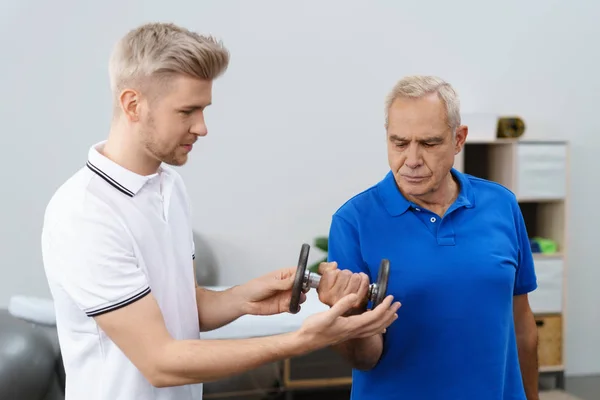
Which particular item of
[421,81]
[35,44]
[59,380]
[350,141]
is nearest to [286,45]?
[350,141]

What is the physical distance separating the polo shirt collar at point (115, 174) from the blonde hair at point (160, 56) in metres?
0.13

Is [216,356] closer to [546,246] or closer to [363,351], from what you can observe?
[363,351]

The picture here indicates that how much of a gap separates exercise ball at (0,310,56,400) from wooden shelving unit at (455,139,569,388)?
97.3 inches

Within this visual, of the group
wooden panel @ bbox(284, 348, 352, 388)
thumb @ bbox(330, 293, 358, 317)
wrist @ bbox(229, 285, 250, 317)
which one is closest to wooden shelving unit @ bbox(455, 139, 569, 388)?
wooden panel @ bbox(284, 348, 352, 388)

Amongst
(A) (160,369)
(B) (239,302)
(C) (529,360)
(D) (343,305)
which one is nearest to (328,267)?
(D) (343,305)

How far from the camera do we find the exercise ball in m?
2.39

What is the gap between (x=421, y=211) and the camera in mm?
1523

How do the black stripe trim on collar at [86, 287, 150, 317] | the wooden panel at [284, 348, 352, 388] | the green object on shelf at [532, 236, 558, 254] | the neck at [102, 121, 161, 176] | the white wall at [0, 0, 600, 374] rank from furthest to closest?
the green object on shelf at [532, 236, 558, 254] < the white wall at [0, 0, 600, 374] < the wooden panel at [284, 348, 352, 388] < the neck at [102, 121, 161, 176] < the black stripe trim on collar at [86, 287, 150, 317]

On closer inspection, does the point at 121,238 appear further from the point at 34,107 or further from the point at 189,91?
the point at 34,107

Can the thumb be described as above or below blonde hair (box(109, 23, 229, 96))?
below

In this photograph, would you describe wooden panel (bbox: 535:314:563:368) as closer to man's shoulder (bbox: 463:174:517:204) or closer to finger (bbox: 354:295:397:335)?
man's shoulder (bbox: 463:174:517:204)

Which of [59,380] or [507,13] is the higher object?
[507,13]

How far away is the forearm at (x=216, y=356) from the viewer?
48.3 inches

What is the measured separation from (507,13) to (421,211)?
342 cm
